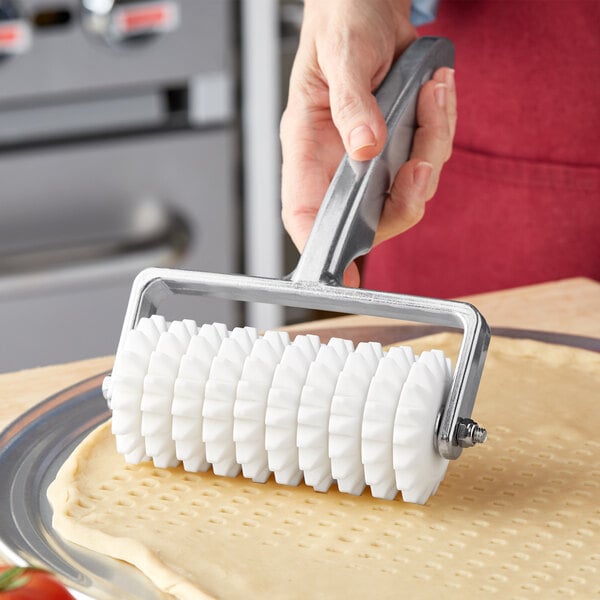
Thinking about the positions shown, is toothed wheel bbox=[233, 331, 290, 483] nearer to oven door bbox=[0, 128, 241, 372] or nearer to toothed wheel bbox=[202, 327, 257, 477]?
toothed wheel bbox=[202, 327, 257, 477]

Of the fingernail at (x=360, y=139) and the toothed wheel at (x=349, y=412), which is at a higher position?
the fingernail at (x=360, y=139)

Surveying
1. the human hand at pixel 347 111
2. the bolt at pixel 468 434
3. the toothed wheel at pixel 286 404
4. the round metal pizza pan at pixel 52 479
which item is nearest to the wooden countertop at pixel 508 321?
the round metal pizza pan at pixel 52 479

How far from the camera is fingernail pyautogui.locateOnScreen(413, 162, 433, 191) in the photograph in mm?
963

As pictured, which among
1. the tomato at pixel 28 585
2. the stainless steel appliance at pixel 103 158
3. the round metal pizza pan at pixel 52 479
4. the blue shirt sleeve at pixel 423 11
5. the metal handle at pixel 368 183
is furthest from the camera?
the stainless steel appliance at pixel 103 158

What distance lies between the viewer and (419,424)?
→ 2.27 ft

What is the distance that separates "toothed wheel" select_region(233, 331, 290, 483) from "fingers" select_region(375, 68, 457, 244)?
0.80 feet

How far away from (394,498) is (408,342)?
0.28 metres

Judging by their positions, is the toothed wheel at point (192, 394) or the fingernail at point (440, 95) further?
the fingernail at point (440, 95)

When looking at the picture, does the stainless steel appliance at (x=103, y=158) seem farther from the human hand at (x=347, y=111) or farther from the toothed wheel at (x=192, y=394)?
the toothed wheel at (x=192, y=394)

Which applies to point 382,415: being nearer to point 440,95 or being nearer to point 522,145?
point 440,95

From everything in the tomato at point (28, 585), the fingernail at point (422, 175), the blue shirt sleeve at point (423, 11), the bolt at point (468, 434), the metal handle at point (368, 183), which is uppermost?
the blue shirt sleeve at point (423, 11)

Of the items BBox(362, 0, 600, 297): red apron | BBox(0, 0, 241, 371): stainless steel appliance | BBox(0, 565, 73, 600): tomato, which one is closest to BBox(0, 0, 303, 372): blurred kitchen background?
BBox(0, 0, 241, 371): stainless steel appliance

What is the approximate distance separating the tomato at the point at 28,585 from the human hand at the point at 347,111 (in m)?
0.43

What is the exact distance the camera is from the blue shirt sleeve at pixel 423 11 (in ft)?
4.03
